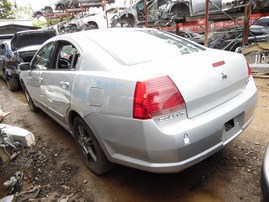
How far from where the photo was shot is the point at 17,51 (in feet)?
24.7

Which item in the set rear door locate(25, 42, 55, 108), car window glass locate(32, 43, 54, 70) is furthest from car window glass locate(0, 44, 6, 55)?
car window glass locate(32, 43, 54, 70)

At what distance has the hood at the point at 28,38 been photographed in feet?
26.1

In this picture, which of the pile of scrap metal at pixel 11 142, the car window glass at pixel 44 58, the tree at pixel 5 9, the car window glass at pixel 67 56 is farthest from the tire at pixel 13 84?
the tree at pixel 5 9

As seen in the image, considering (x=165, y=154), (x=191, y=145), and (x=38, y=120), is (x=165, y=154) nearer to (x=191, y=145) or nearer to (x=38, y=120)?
(x=191, y=145)

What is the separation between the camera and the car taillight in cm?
188

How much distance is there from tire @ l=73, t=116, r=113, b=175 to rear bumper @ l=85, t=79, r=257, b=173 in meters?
0.20

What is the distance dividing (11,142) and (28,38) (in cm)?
618

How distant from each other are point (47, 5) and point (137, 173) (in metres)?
23.0

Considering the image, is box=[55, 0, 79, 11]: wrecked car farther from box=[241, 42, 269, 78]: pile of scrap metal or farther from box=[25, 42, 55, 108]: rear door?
box=[25, 42, 55, 108]: rear door

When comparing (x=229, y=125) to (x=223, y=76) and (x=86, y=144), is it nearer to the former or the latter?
(x=223, y=76)

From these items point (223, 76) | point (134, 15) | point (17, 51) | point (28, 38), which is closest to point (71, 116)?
point (223, 76)

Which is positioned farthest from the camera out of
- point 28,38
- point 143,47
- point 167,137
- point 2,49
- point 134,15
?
Result: point 134,15

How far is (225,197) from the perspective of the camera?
231 cm

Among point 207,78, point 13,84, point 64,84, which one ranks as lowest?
point 13,84
